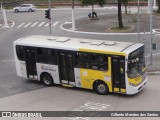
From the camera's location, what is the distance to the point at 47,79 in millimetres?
24328

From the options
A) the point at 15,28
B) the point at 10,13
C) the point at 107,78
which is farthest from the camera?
the point at 10,13

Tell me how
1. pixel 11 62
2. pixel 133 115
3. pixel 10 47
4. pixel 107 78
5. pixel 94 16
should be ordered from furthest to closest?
pixel 94 16 → pixel 10 47 → pixel 11 62 → pixel 107 78 → pixel 133 115

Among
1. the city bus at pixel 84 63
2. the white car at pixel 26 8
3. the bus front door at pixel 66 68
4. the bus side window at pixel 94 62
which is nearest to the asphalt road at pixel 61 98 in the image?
the city bus at pixel 84 63

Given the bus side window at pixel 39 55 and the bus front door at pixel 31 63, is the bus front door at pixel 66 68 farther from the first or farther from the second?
the bus front door at pixel 31 63

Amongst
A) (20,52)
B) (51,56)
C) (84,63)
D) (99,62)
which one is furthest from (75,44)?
(20,52)

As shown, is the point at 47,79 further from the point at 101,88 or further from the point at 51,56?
the point at 101,88

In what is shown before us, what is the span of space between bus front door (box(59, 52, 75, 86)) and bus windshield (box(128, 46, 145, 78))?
3.57 metres

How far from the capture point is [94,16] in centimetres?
5200

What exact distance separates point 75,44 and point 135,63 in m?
3.82

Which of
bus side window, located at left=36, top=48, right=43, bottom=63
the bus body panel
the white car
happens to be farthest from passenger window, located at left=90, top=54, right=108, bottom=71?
the white car

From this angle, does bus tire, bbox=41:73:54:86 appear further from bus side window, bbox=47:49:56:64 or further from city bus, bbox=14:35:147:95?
bus side window, bbox=47:49:56:64

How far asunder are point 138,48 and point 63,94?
16.5 ft

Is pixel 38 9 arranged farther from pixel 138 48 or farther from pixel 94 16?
pixel 138 48

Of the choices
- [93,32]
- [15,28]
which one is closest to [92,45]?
[93,32]
